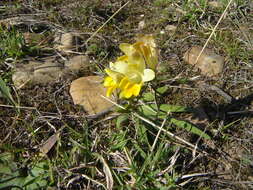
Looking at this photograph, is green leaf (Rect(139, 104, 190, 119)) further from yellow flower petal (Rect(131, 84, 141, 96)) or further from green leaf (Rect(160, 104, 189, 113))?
yellow flower petal (Rect(131, 84, 141, 96))

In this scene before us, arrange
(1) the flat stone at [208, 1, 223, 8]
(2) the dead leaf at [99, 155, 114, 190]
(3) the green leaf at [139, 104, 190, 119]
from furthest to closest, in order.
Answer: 1. (1) the flat stone at [208, 1, 223, 8]
2. (3) the green leaf at [139, 104, 190, 119]
3. (2) the dead leaf at [99, 155, 114, 190]

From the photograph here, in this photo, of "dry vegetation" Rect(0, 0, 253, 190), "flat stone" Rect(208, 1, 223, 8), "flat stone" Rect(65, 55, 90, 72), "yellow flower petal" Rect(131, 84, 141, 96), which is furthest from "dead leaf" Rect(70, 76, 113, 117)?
"flat stone" Rect(208, 1, 223, 8)

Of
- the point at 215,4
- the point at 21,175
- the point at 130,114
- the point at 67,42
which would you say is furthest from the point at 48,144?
the point at 215,4

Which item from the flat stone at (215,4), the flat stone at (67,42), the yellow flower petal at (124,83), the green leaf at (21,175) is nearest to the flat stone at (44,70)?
the flat stone at (67,42)

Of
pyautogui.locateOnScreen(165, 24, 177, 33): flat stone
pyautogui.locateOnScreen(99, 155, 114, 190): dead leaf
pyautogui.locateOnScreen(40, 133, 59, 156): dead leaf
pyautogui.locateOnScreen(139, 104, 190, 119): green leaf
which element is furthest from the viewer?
pyautogui.locateOnScreen(165, 24, 177, 33): flat stone

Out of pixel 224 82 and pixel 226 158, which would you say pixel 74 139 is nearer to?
pixel 226 158

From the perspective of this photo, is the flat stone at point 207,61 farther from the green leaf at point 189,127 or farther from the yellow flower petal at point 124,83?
the yellow flower petal at point 124,83
